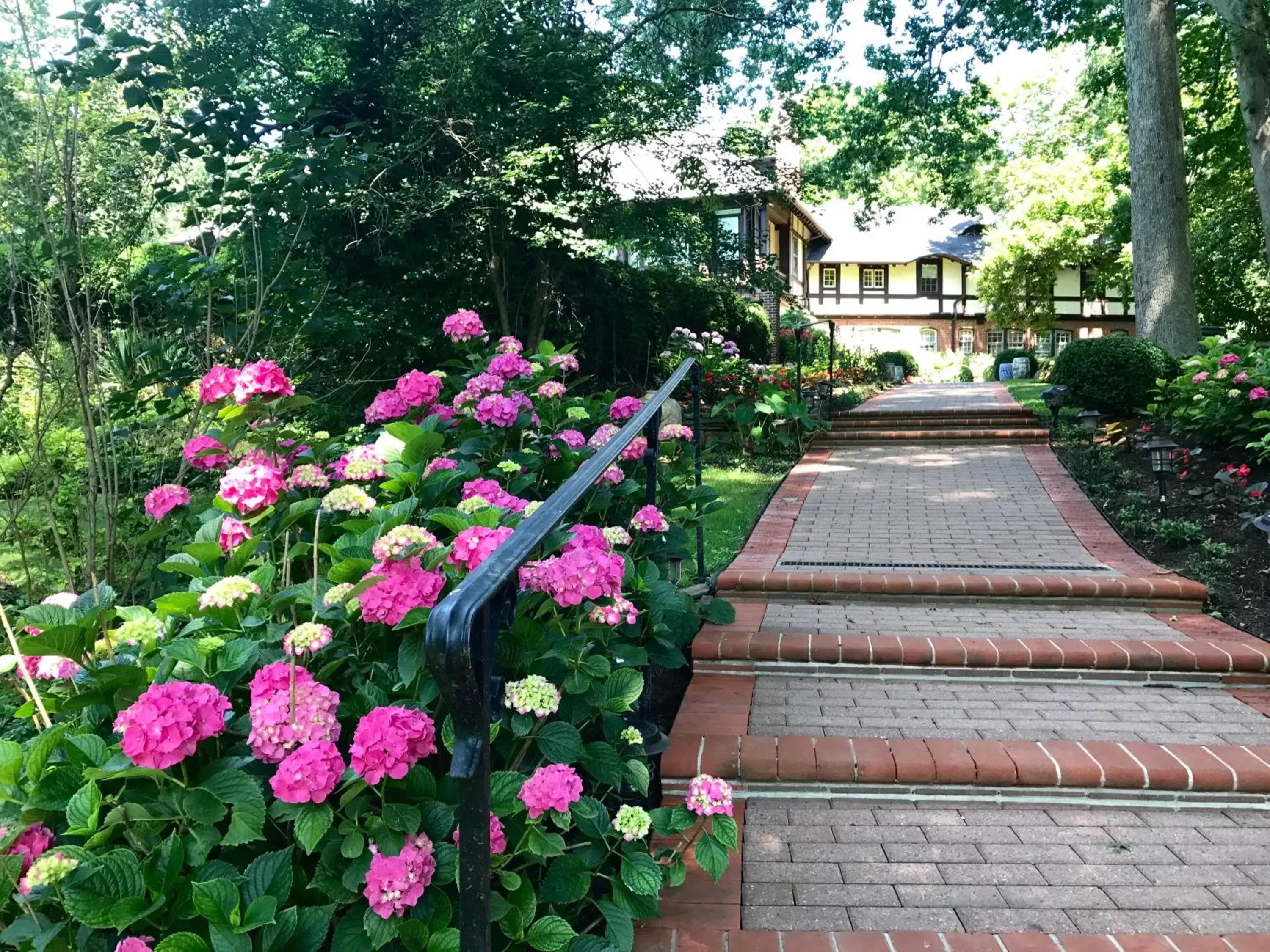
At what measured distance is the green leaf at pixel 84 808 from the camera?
4.78 feet

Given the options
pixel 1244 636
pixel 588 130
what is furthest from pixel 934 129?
pixel 1244 636

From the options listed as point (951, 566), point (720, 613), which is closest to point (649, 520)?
point (720, 613)

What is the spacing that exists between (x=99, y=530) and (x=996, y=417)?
8977mm

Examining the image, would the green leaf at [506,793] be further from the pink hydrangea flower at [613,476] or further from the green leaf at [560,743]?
the pink hydrangea flower at [613,476]

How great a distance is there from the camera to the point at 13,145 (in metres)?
3.31

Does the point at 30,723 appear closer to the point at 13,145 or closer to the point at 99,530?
the point at 13,145

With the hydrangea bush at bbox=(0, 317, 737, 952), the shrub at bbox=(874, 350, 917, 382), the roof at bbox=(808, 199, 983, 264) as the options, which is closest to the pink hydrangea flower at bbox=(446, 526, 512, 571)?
the hydrangea bush at bbox=(0, 317, 737, 952)

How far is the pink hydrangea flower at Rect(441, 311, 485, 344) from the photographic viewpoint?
135 inches

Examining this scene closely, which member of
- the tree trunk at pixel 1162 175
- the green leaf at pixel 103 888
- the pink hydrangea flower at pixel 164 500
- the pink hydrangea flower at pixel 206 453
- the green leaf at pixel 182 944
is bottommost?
the green leaf at pixel 182 944

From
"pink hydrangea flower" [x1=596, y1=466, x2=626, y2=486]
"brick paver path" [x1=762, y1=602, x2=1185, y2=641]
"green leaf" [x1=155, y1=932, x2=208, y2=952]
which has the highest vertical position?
"pink hydrangea flower" [x1=596, y1=466, x2=626, y2=486]

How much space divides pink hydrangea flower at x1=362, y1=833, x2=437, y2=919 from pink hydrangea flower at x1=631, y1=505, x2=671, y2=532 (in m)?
1.38

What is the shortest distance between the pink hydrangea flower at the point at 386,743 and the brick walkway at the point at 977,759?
0.85m

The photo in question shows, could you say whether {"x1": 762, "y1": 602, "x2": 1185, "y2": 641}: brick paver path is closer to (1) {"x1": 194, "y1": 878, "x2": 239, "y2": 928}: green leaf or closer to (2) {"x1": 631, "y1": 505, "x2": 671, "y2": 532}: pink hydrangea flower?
(2) {"x1": 631, "y1": 505, "x2": 671, "y2": 532}: pink hydrangea flower

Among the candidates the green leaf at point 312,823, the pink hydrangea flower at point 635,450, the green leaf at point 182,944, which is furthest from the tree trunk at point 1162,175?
the green leaf at point 182,944
